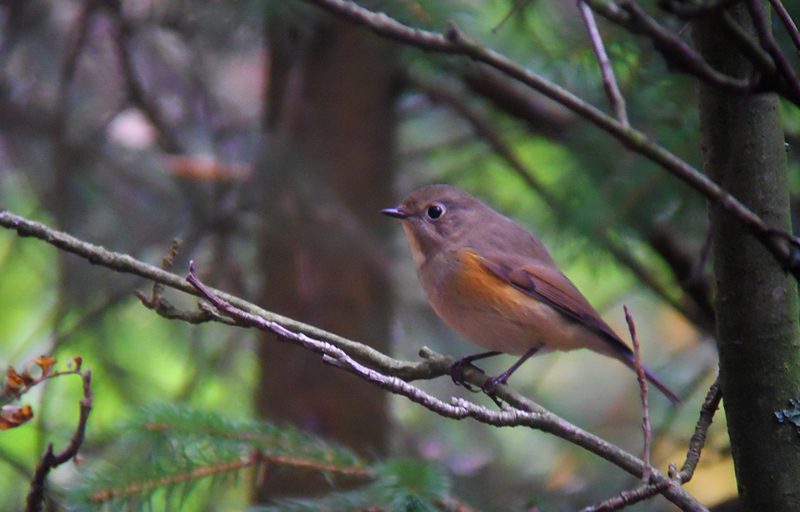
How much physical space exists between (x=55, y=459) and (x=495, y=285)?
2105 millimetres

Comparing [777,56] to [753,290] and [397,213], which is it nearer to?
[753,290]

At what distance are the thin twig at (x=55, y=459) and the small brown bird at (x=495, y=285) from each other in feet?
5.62

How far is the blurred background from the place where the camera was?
3307 mm

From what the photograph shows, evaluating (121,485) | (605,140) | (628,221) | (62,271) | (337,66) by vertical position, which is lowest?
(121,485)

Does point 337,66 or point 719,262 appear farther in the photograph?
point 337,66

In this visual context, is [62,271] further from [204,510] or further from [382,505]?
[382,505]

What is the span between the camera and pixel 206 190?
428cm

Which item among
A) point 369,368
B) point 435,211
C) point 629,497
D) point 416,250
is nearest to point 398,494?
point 369,368

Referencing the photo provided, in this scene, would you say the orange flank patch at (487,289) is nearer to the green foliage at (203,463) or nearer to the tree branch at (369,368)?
the green foliage at (203,463)

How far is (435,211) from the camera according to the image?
145 inches

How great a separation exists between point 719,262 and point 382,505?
1.17 metres

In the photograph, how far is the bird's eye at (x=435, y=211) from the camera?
3.68 metres

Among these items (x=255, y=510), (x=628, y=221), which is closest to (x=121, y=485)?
(x=255, y=510)

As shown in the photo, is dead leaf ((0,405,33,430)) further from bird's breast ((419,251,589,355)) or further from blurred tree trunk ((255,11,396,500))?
blurred tree trunk ((255,11,396,500))
